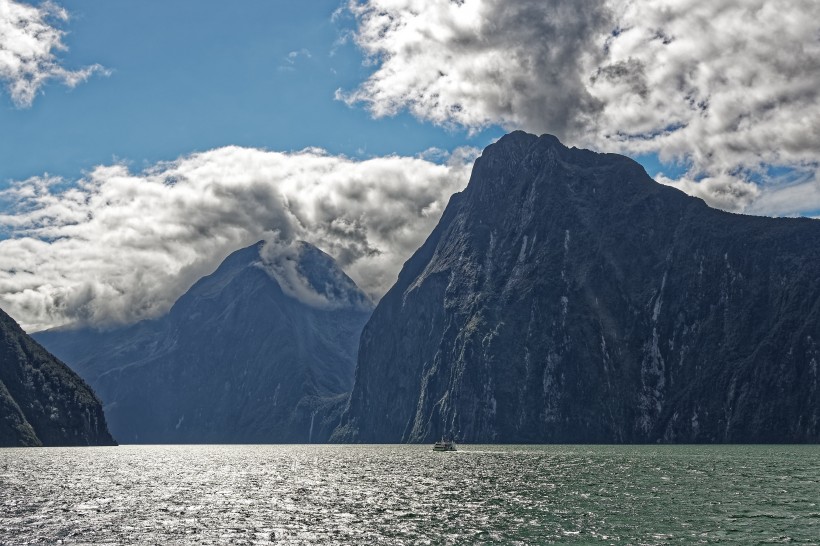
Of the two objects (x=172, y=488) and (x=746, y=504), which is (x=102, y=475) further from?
(x=746, y=504)

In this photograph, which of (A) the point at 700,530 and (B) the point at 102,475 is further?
(B) the point at 102,475

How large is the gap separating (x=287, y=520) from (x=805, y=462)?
125348mm

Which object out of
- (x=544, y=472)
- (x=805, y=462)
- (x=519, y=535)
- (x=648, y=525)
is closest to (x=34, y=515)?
(x=519, y=535)

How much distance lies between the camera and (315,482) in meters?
144

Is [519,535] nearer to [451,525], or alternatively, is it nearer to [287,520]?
[451,525]

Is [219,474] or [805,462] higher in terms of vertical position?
[805,462]

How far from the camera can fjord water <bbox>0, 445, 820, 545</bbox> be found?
244ft

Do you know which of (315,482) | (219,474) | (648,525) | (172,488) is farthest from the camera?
(219,474)

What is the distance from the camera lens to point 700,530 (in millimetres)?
73375

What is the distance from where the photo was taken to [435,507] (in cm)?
9769

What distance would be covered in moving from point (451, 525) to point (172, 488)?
6989 centimetres

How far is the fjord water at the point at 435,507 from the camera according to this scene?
74.5m

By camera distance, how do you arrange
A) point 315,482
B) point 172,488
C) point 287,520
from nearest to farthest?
point 287,520 < point 172,488 < point 315,482

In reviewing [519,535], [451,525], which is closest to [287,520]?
[451,525]
